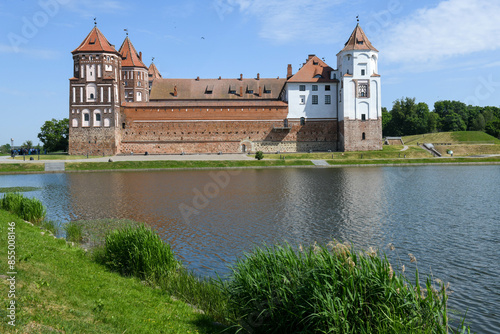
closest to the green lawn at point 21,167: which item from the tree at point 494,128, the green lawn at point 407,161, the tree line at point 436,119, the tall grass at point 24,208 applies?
the tall grass at point 24,208

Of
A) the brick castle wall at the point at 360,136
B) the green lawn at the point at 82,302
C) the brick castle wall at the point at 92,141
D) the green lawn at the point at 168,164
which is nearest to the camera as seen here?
the green lawn at the point at 82,302

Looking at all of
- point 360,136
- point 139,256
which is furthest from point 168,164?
point 139,256

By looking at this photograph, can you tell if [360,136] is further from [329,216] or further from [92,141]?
Result: [329,216]

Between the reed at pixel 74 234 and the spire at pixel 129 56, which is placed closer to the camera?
the reed at pixel 74 234

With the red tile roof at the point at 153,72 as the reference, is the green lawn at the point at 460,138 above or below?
below

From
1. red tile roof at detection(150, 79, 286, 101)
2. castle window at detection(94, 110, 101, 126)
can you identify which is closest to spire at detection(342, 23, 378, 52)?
red tile roof at detection(150, 79, 286, 101)

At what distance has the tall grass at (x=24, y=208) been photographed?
14.9 m

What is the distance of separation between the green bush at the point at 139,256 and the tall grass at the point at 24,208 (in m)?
6.83

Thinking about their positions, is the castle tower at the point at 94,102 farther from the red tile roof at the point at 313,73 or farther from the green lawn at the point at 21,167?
the red tile roof at the point at 313,73

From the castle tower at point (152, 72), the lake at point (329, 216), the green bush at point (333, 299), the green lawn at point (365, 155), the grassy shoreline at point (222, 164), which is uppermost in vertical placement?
the castle tower at point (152, 72)

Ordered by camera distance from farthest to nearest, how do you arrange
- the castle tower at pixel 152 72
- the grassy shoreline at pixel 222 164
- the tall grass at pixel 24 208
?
the castle tower at pixel 152 72, the grassy shoreline at pixel 222 164, the tall grass at pixel 24 208

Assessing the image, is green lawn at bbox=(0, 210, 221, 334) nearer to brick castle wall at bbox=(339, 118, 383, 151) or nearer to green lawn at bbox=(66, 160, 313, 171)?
green lawn at bbox=(66, 160, 313, 171)

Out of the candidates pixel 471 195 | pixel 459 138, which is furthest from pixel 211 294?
pixel 459 138

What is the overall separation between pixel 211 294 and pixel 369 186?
20932 millimetres
